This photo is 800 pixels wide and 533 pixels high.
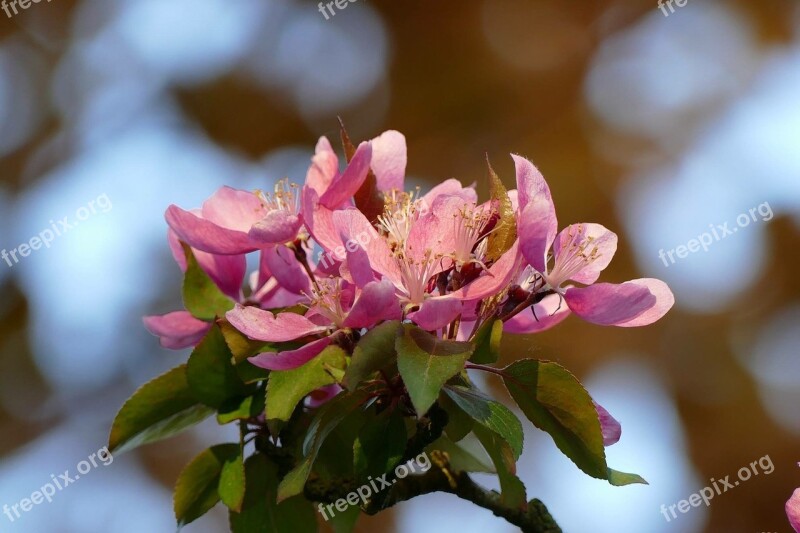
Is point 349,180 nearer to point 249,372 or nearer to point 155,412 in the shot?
point 249,372

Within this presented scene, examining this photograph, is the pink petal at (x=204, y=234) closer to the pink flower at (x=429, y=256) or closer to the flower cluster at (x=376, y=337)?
the flower cluster at (x=376, y=337)

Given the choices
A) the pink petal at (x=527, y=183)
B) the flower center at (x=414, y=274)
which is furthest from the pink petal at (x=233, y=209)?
the pink petal at (x=527, y=183)

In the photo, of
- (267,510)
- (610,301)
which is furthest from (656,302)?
(267,510)

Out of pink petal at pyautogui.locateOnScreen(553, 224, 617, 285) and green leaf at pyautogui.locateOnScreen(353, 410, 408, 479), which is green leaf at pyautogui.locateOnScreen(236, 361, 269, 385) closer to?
green leaf at pyautogui.locateOnScreen(353, 410, 408, 479)

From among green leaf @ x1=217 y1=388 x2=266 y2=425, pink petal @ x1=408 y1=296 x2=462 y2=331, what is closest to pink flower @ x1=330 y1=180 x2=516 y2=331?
pink petal @ x1=408 y1=296 x2=462 y2=331

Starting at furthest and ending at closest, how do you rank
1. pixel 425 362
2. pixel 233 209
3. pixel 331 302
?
pixel 233 209, pixel 331 302, pixel 425 362

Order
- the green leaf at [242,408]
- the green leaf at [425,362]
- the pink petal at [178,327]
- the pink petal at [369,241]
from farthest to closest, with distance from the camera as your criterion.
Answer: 1. the pink petal at [178,327]
2. the green leaf at [242,408]
3. the pink petal at [369,241]
4. the green leaf at [425,362]
